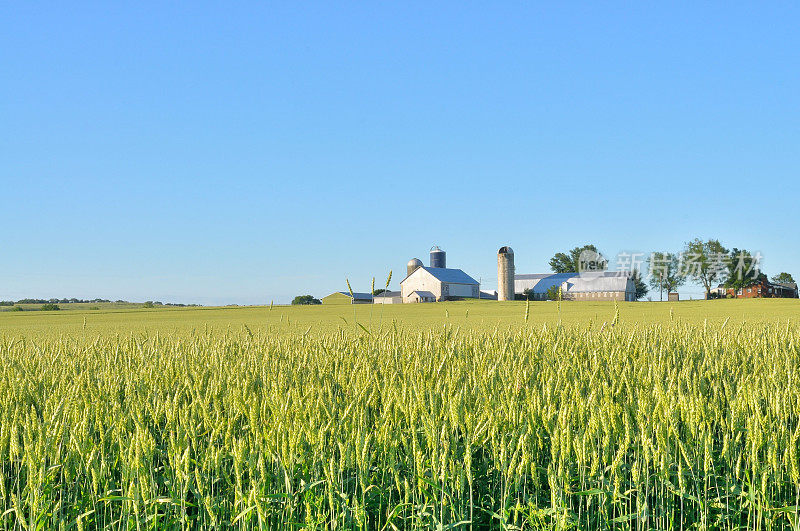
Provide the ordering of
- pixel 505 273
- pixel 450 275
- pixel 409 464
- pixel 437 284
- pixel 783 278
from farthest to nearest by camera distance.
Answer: pixel 783 278, pixel 450 275, pixel 437 284, pixel 505 273, pixel 409 464

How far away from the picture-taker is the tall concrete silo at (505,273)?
184ft

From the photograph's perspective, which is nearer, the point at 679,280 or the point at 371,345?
the point at 371,345

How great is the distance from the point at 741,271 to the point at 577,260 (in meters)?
24.1

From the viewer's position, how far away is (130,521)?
200 cm

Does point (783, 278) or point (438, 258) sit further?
point (783, 278)

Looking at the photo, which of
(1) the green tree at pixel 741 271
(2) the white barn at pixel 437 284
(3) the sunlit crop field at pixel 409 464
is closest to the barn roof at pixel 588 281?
(2) the white barn at pixel 437 284

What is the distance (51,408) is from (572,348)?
3999mm

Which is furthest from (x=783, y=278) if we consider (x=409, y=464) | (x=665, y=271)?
(x=409, y=464)

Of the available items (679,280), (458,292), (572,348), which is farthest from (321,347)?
(679,280)

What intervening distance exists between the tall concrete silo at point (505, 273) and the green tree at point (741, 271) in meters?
35.4

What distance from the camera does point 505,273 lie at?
5656cm

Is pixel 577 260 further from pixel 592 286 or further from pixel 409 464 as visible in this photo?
pixel 409 464

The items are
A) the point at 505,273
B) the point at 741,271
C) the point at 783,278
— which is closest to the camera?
the point at 505,273

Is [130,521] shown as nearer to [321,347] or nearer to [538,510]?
[538,510]
